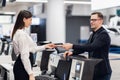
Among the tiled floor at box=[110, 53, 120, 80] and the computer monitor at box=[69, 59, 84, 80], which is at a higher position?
the computer monitor at box=[69, 59, 84, 80]

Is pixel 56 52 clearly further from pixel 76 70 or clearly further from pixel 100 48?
pixel 76 70

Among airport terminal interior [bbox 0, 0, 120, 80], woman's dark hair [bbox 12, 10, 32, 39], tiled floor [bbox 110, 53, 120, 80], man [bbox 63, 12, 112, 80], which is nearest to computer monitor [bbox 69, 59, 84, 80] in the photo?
airport terminal interior [bbox 0, 0, 120, 80]

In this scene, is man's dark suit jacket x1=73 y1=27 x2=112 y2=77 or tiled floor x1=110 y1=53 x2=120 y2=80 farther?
tiled floor x1=110 y1=53 x2=120 y2=80

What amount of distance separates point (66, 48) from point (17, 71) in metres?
0.68

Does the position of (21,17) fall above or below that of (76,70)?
above

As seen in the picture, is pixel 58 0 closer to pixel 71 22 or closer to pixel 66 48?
pixel 66 48

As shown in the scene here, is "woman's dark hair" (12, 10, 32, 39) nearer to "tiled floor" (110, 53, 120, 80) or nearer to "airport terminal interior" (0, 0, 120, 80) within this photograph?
"airport terminal interior" (0, 0, 120, 80)

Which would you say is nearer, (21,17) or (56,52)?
(21,17)

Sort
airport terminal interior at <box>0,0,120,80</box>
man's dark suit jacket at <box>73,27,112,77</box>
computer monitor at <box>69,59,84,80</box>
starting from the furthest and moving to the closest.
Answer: man's dark suit jacket at <box>73,27,112,77</box>, airport terminal interior at <box>0,0,120,80</box>, computer monitor at <box>69,59,84,80</box>

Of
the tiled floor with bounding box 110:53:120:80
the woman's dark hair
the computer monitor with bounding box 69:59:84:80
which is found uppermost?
the woman's dark hair

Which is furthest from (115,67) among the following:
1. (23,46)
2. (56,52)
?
(23,46)

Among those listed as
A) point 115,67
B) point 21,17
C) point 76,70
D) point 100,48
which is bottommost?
point 115,67

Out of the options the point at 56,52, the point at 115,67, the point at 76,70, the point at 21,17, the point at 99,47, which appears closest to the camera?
the point at 76,70

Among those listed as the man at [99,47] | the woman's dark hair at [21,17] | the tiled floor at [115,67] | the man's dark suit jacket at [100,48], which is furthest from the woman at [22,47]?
the tiled floor at [115,67]
